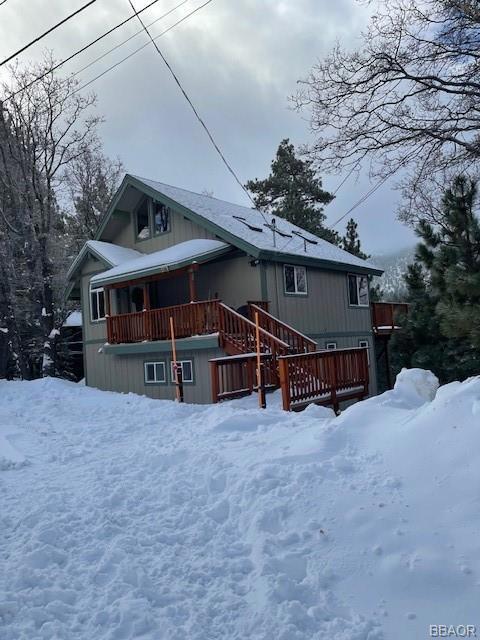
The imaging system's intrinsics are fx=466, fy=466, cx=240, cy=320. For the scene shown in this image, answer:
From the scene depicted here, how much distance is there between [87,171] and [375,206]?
58.1 ft

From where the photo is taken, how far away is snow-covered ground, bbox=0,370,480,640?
302cm

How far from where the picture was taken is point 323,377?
1005 cm

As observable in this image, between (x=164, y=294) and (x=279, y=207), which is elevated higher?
(x=279, y=207)

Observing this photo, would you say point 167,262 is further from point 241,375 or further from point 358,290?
point 358,290

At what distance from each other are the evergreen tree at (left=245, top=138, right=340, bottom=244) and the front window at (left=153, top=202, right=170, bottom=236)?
47.9ft

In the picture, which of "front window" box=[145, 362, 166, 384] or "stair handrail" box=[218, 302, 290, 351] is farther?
"front window" box=[145, 362, 166, 384]

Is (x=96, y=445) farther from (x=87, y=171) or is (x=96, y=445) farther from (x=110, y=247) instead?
(x=87, y=171)

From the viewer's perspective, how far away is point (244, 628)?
9.66 ft

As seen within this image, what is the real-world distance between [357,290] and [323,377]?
9009mm

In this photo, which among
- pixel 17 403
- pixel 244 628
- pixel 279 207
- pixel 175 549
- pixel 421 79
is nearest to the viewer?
pixel 244 628

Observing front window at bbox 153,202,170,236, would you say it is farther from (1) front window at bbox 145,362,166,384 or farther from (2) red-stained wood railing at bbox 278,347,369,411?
(2) red-stained wood railing at bbox 278,347,369,411

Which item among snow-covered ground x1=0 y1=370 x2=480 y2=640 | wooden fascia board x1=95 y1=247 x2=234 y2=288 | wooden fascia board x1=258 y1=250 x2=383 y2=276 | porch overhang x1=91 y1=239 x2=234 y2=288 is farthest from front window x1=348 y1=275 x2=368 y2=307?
snow-covered ground x1=0 y1=370 x2=480 y2=640

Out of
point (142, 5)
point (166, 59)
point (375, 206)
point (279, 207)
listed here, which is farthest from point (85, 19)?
point (279, 207)

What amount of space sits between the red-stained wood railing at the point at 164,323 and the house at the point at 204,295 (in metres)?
0.03
